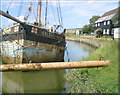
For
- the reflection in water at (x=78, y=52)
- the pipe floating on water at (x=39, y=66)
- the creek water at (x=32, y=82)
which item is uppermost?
the pipe floating on water at (x=39, y=66)

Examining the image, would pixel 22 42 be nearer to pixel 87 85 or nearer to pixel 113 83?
pixel 87 85

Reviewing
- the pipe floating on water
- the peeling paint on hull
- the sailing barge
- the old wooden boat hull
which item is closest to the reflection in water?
the peeling paint on hull

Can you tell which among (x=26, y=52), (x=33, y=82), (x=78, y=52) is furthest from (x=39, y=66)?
(x=78, y=52)

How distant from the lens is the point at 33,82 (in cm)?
836

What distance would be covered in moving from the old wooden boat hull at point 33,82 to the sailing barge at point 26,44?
1.52 metres

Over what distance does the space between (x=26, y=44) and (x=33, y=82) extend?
11.6 ft

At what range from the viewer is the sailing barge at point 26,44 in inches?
426

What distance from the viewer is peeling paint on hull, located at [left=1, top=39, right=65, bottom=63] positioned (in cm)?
1082

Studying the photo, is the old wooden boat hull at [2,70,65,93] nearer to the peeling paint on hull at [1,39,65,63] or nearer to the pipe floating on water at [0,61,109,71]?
the peeling paint on hull at [1,39,65,63]

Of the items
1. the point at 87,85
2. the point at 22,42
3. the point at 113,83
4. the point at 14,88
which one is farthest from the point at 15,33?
the point at 113,83

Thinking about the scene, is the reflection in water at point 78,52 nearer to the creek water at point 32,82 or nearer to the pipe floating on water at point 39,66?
the creek water at point 32,82

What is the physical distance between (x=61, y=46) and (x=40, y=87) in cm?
798

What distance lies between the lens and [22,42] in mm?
10820

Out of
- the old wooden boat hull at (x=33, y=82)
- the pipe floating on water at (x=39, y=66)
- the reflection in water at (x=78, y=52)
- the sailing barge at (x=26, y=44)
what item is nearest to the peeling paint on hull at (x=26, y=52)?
the sailing barge at (x=26, y=44)
